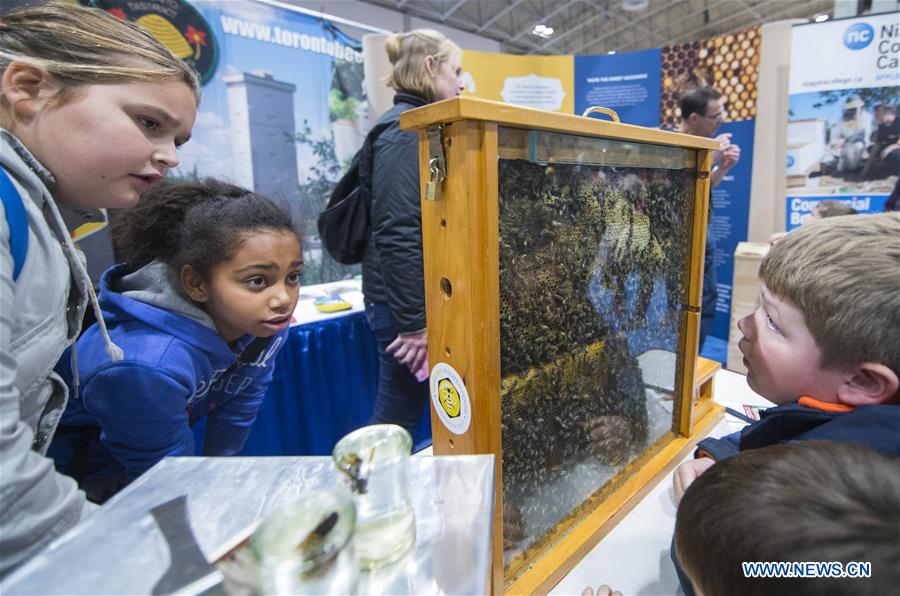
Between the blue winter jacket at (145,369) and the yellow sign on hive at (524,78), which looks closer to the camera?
the blue winter jacket at (145,369)

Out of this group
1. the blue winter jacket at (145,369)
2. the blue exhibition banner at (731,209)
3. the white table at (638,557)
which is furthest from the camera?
the blue exhibition banner at (731,209)

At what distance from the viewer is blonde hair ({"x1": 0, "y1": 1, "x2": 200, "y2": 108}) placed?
2.00ft

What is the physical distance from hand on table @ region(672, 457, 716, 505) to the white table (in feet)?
0.15

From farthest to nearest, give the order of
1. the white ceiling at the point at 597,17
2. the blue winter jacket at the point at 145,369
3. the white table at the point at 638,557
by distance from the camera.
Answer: the white ceiling at the point at 597,17, the blue winter jacket at the point at 145,369, the white table at the point at 638,557

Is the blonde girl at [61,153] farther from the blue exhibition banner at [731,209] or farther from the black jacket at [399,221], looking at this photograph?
the blue exhibition banner at [731,209]

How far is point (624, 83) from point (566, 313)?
3683 mm

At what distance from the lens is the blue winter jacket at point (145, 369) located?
87cm

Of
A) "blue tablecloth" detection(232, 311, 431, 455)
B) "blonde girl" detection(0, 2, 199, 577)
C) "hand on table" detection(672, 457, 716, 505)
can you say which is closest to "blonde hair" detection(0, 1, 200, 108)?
"blonde girl" detection(0, 2, 199, 577)

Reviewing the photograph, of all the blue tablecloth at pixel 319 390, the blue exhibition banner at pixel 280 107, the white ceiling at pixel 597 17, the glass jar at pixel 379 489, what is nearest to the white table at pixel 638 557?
the glass jar at pixel 379 489

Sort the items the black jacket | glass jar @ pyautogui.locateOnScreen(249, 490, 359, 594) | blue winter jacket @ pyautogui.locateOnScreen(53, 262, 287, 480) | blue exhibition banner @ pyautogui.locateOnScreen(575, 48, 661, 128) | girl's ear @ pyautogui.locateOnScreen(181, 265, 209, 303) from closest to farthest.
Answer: glass jar @ pyautogui.locateOnScreen(249, 490, 359, 594) → blue winter jacket @ pyautogui.locateOnScreen(53, 262, 287, 480) → girl's ear @ pyautogui.locateOnScreen(181, 265, 209, 303) → the black jacket → blue exhibition banner @ pyautogui.locateOnScreen(575, 48, 661, 128)

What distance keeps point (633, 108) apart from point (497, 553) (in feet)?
12.9

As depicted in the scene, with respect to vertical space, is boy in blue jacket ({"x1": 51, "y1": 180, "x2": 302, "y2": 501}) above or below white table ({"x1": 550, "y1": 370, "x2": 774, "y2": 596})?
above

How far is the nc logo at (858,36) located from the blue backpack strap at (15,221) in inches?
158

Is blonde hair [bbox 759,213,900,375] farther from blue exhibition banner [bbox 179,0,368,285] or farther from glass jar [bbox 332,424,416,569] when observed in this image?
blue exhibition banner [bbox 179,0,368,285]
